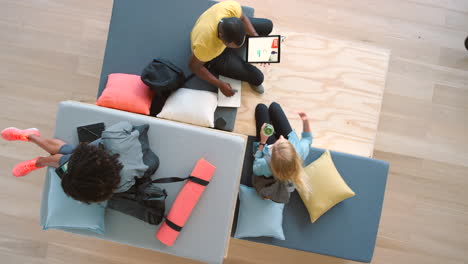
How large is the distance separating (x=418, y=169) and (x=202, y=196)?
211cm

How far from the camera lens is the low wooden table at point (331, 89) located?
2.54m

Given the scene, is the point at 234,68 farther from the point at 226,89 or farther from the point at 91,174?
the point at 91,174

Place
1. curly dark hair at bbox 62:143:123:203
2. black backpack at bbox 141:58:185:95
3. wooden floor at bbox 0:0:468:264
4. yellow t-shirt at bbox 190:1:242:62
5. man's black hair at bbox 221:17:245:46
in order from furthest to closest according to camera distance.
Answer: wooden floor at bbox 0:0:468:264, black backpack at bbox 141:58:185:95, yellow t-shirt at bbox 190:1:242:62, man's black hair at bbox 221:17:245:46, curly dark hair at bbox 62:143:123:203

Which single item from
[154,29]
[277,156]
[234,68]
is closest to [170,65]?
[154,29]

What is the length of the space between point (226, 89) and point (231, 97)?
82 millimetres

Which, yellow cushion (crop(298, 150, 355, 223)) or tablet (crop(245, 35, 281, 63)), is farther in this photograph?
tablet (crop(245, 35, 281, 63))

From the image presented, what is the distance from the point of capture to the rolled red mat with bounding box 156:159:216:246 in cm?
196

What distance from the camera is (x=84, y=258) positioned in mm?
2758

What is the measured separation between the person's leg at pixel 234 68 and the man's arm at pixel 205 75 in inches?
3.8

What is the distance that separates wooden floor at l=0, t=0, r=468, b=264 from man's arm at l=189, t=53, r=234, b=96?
1010 mm

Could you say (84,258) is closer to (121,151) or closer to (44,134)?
(44,134)

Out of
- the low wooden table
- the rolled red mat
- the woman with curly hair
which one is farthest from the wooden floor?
the woman with curly hair

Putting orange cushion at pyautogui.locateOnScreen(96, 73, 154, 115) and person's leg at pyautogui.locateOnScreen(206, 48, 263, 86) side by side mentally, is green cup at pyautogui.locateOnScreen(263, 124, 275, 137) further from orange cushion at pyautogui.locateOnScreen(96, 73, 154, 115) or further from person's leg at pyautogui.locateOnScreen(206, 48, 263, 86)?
orange cushion at pyautogui.locateOnScreen(96, 73, 154, 115)

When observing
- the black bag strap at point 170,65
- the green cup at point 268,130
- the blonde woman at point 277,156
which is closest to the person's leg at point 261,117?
the blonde woman at point 277,156
